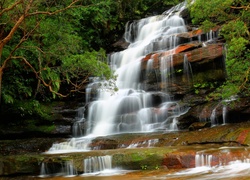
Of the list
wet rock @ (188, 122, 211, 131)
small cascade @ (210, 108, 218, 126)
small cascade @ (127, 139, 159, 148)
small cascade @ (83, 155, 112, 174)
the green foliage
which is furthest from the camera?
small cascade @ (210, 108, 218, 126)

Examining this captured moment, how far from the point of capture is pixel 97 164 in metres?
9.93

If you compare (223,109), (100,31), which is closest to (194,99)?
(223,109)

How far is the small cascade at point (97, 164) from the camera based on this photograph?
389 inches

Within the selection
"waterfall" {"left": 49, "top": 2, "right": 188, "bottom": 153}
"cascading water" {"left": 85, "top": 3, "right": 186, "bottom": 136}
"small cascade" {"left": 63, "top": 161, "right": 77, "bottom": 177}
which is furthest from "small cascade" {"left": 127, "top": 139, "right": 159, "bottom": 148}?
"small cascade" {"left": 63, "top": 161, "right": 77, "bottom": 177}

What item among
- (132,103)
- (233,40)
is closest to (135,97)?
(132,103)

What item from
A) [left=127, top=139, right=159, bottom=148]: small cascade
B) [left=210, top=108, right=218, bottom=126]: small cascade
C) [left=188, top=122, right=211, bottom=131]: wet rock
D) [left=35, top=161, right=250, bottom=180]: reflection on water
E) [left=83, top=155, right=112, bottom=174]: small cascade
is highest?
[left=210, top=108, right=218, bottom=126]: small cascade

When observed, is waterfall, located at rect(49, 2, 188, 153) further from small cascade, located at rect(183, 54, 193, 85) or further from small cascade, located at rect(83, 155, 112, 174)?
small cascade, located at rect(83, 155, 112, 174)

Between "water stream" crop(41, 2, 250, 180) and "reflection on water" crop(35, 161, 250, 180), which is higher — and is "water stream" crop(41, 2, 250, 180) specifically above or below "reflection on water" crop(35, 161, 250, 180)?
above

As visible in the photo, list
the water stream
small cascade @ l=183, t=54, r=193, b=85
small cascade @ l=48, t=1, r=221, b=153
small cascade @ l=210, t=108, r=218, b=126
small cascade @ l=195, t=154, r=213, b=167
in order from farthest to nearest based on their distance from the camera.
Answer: small cascade @ l=183, t=54, r=193, b=85 < small cascade @ l=48, t=1, r=221, b=153 < small cascade @ l=210, t=108, r=218, b=126 < the water stream < small cascade @ l=195, t=154, r=213, b=167

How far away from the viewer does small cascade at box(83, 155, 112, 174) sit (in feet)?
32.4

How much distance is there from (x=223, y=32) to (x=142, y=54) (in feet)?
23.3

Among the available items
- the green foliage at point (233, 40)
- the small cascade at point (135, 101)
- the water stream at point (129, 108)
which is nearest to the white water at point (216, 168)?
the water stream at point (129, 108)

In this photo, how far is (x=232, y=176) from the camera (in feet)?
25.2

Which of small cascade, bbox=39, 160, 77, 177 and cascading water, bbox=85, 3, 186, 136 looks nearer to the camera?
small cascade, bbox=39, 160, 77, 177
